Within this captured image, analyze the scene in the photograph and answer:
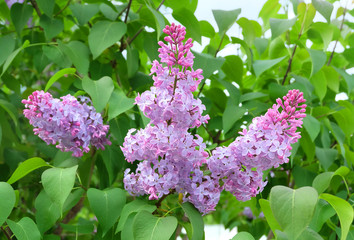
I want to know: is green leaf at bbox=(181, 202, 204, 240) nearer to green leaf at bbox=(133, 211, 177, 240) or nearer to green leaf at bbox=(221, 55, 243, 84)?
green leaf at bbox=(133, 211, 177, 240)

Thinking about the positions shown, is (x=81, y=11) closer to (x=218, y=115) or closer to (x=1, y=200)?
(x=218, y=115)

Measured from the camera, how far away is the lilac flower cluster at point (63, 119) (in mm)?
873

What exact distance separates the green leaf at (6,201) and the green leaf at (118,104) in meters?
0.23

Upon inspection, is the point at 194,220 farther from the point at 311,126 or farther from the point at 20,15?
the point at 20,15

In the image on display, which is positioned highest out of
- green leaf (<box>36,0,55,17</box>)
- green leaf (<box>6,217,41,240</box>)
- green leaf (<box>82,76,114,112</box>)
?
green leaf (<box>36,0,55,17</box>)

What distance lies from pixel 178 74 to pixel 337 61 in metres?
0.97

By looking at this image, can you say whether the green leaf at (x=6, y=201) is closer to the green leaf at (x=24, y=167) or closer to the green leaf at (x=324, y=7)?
Result: the green leaf at (x=24, y=167)

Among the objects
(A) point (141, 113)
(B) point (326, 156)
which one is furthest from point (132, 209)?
(B) point (326, 156)

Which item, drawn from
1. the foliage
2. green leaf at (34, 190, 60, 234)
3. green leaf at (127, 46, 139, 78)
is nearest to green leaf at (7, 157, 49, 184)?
the foliage

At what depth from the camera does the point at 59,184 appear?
2.56 ft

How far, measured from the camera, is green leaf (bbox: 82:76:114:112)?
88 cm

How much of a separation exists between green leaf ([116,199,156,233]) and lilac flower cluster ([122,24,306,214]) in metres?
0.05

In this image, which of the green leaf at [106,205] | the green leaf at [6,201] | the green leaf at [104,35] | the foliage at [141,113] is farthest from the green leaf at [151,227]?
the green leaf at [104,35]

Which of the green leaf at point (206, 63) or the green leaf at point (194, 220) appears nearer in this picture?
the green leaf at point (194, 220)
